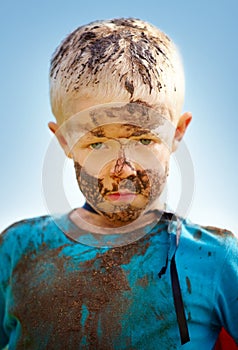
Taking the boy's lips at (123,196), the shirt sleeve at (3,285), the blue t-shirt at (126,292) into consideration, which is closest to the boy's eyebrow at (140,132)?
the boy's lips at (123,196)

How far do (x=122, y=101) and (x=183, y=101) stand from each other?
20cm

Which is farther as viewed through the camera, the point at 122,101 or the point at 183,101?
the point at 183,101

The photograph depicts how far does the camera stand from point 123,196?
1473mm

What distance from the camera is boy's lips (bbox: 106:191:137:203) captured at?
4.82 ft

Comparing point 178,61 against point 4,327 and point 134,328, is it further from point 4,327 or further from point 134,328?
point 4,327

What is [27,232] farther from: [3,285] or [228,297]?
[228,297]

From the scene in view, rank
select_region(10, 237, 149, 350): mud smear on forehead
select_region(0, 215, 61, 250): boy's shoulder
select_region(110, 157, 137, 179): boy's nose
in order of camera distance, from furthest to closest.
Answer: select_region(0, 215, 61, 250): boy's shoulder
select_region(10, 237, 149, 350): mud smear on forehead
select_region(110, 157, 137, 179): boy's nose

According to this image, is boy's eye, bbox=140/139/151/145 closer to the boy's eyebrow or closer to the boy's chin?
the boy's eyebrow

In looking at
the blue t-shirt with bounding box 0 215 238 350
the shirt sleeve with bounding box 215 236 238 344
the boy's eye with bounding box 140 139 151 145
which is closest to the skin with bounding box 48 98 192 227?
the boy's eye with bounding box 140 139 151 145

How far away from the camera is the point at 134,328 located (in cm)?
152

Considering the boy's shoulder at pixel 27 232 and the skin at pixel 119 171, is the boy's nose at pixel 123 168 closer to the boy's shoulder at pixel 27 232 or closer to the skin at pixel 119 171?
the skin at pixel 119 171

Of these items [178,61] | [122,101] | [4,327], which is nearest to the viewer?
[122,101]

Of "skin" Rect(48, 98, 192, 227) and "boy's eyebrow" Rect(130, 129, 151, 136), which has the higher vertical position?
"boy's eyebrow" Rect(130, 129, 151, 136)

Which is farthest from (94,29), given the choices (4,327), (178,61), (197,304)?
(4,327)
